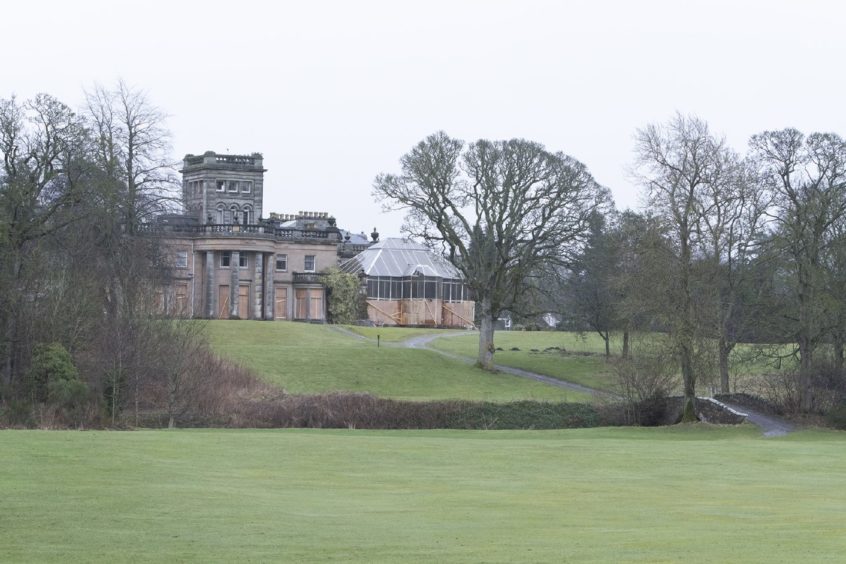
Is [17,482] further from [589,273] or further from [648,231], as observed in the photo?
[589,273]

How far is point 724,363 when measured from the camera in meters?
58.4

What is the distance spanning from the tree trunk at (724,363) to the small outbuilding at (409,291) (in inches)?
1715

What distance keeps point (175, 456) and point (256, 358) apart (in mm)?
36838

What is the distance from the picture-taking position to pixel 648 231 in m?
53.9

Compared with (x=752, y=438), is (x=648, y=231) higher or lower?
higher

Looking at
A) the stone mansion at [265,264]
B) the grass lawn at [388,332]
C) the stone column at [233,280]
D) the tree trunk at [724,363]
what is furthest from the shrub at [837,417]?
the stone column at [233,280]

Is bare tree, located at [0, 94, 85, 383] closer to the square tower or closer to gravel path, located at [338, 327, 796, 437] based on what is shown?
gravel path, located at [338, 327, 796, 437]

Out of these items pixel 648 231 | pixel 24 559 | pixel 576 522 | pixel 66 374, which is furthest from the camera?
pixel 648 231

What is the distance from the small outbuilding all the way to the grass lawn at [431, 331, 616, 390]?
8.89m

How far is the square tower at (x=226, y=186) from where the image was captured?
98.1m

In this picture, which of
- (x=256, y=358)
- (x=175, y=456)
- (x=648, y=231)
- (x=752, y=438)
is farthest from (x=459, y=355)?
(x=175, y=456)

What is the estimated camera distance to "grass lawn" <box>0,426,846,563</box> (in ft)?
56.1

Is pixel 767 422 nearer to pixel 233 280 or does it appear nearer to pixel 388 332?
pixel 388 332

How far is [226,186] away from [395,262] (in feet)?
51.6
